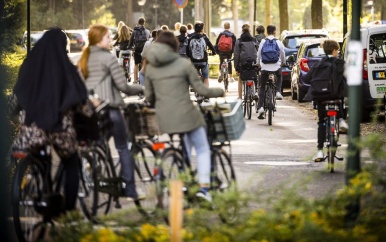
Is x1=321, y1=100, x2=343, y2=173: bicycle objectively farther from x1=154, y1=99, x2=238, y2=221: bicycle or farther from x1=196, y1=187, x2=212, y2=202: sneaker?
x1=196, y1=187, x2=212, y2=202: sneaker

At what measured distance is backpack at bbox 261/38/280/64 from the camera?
23438 mm

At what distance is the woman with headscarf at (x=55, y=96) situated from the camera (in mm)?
9875

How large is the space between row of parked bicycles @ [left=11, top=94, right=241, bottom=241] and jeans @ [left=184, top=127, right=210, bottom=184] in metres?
0.09

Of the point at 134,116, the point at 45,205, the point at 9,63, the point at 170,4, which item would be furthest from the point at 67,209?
the point at 170,4

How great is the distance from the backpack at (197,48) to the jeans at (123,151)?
16.9 m

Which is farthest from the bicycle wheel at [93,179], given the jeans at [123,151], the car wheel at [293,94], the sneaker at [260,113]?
the car wheel at [293,94]

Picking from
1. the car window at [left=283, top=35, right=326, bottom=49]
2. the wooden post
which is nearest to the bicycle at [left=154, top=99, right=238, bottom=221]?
the wooden post

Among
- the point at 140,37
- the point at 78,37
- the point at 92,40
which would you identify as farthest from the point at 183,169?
the point at 78,37

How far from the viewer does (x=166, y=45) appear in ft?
35.3

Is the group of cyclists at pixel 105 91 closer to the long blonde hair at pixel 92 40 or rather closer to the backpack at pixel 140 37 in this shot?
the long blonde hair at pixel 92 40

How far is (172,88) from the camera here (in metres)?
10.7

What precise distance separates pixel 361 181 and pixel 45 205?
2468 millimetres

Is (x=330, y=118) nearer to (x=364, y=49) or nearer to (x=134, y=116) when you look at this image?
(x=134, y=116)

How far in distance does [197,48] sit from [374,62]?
20.4 feet
